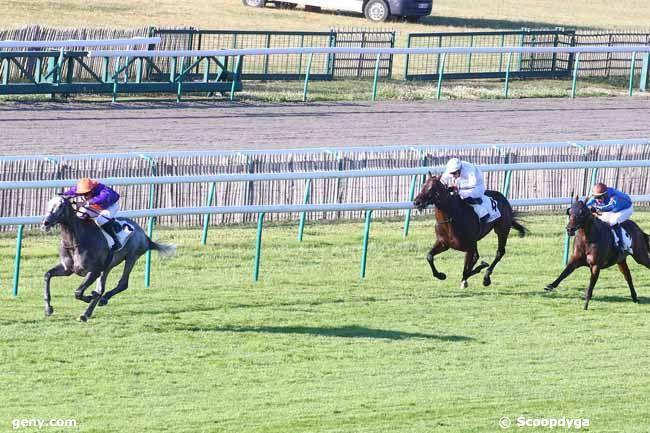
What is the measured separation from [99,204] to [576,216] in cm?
411

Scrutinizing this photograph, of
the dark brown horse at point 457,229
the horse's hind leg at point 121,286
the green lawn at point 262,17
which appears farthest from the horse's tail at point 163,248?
the green lawn at point 262,17

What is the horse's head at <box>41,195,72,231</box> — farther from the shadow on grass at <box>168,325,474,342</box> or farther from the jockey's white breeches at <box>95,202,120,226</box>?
the shadow on grass at <box>168,325,474,342</box>

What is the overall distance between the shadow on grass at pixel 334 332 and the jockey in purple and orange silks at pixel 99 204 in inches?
38.9

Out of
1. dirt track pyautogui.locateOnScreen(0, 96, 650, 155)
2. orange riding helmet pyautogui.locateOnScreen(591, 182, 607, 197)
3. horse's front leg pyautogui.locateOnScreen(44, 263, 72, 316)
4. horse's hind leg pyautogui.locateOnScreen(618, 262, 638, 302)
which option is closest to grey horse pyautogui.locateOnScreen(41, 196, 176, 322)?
horse's front leg pyautogui.locateOnScreen(44, 263, 72, 316)

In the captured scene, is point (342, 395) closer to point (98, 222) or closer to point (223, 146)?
point (98, 222)

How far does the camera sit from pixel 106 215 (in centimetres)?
1147

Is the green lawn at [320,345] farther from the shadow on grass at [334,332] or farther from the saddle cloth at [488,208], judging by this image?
the saddle cloth at [488,208]

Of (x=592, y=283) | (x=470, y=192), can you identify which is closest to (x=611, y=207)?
(x=592, y=283)

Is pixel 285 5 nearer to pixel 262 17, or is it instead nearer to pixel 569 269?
pixel 262 17

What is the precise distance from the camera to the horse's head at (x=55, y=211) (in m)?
10.8

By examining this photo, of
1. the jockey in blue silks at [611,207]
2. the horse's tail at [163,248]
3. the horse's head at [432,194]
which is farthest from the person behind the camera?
the jockey in blue silks at [611,207]

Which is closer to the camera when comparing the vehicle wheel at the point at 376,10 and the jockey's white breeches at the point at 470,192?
the jockey's white breeches at the point at 470,192

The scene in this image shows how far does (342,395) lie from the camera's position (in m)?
9.59

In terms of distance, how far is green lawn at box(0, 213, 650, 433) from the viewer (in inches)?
361
